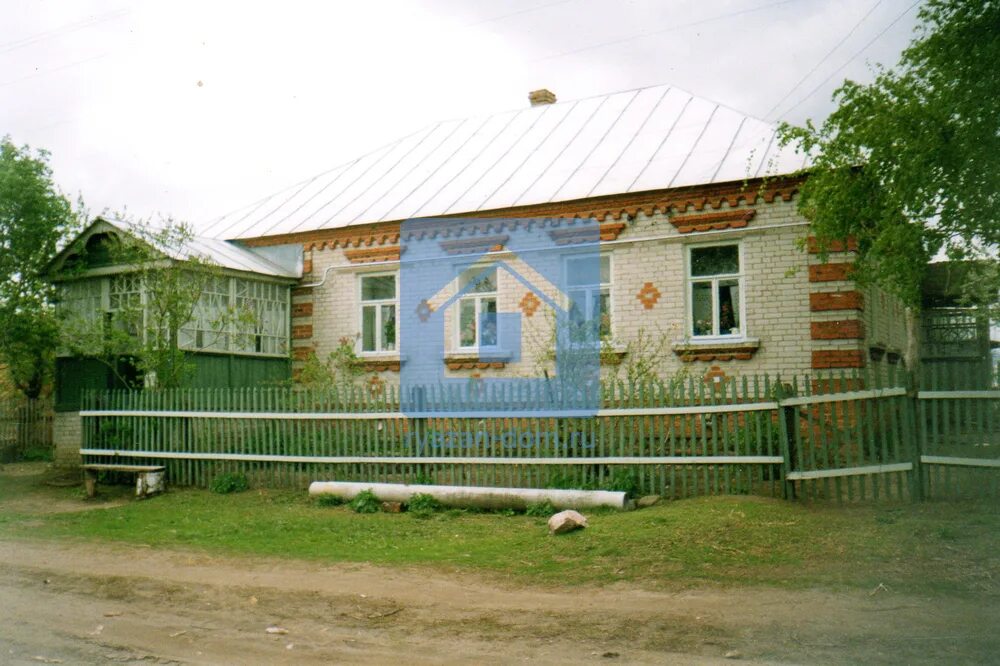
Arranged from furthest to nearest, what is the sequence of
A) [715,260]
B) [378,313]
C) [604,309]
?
[378,313]
[604,309]
[715,260]

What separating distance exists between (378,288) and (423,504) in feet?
24.2

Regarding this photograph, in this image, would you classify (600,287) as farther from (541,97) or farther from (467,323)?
(541,97)

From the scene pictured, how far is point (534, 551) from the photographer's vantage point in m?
8.09

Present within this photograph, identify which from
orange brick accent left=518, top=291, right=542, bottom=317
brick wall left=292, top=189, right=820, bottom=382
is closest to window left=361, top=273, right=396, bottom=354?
brick wall left=292, top=189, right=820, bottom=382

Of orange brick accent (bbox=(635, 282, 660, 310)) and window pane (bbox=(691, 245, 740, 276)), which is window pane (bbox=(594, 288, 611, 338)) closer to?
orange brick accent (bbox=(635, 282, 660, 310))

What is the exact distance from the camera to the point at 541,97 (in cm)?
1998

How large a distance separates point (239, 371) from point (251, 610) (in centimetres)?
963

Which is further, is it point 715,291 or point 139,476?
point 715,291

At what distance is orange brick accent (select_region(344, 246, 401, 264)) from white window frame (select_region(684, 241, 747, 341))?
5.67 m

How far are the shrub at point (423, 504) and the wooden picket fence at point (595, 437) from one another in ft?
1.99

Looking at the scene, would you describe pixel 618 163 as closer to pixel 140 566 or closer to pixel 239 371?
pixel 239 371

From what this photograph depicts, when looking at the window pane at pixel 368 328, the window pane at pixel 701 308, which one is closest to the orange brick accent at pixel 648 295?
the window pane at pixel 701 308

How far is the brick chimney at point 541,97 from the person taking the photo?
1997 centimetres

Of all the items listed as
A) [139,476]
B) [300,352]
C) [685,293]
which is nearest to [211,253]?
[300,352]
